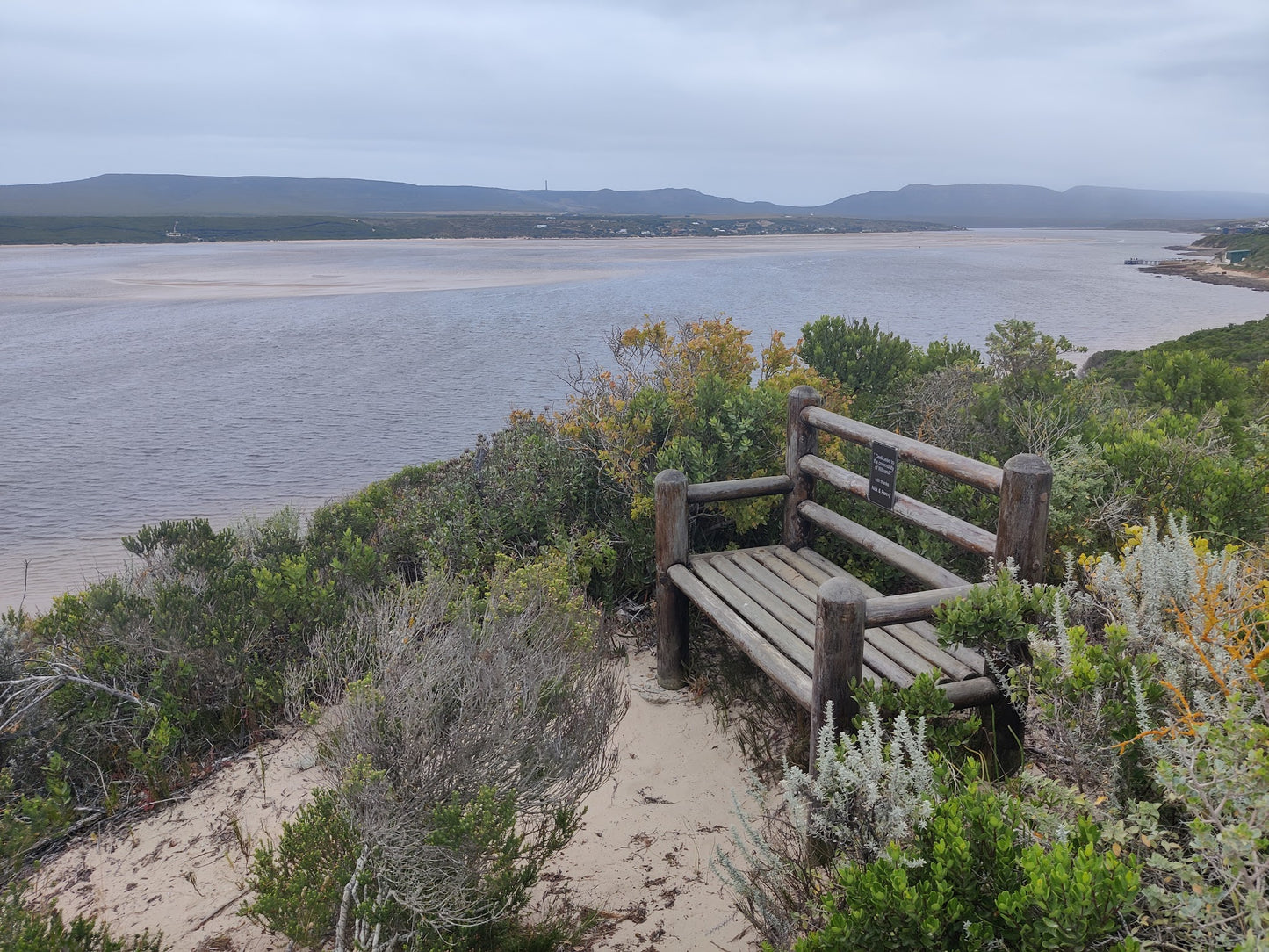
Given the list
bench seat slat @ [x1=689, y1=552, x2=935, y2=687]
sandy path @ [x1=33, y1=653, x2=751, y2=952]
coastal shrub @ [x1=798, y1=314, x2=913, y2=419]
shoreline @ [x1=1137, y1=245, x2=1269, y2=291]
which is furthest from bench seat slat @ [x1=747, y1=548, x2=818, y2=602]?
shoreline @ [x1=1137, y1=245, x2=1269, y2=291]

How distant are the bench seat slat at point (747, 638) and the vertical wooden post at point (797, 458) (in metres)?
0.78

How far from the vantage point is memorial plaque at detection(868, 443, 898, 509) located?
13.2 ft

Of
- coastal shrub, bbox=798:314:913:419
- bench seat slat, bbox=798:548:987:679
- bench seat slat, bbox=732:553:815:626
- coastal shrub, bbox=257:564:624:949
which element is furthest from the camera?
coastal shrub, bbox=798:314:913:419

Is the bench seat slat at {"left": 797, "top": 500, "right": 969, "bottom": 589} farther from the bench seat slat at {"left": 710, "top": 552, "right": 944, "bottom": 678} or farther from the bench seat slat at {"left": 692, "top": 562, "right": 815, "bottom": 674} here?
the bench seat slat at {"left": 692, "top": 562, "right": 815, "bottom": 674}

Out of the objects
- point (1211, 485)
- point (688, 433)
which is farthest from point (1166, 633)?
point (688, 433)

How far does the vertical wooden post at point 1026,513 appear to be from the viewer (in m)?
3.15

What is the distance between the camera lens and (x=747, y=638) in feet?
12.7

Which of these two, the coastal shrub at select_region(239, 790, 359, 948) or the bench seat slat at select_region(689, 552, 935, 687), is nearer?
the coastal shrub at select_region(239, 790, 359, 948)

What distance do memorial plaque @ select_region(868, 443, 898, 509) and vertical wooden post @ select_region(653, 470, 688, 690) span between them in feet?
3.48

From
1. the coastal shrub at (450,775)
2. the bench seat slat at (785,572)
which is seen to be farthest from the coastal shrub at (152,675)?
the bench seat slat at (785,572)

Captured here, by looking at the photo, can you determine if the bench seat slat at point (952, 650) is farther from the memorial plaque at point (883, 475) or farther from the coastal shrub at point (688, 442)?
the coastal shrub at point (688, 442)

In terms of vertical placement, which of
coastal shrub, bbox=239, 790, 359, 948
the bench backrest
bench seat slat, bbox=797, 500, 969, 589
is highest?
the bench backrest

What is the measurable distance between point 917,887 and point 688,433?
4.40 metres

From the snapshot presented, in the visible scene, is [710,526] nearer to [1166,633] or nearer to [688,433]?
[688,433]
